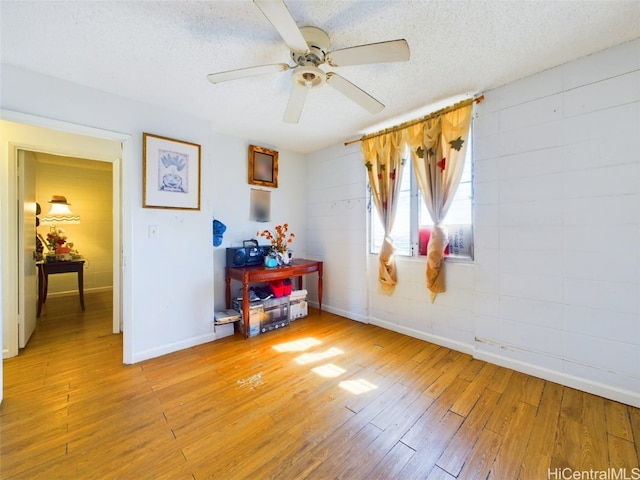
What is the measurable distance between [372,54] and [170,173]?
6.79 ft

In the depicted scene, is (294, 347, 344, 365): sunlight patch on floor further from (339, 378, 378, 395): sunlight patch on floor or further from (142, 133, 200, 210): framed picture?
(142, 133, 200, 210): framed picture

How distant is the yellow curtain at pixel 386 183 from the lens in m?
2.85

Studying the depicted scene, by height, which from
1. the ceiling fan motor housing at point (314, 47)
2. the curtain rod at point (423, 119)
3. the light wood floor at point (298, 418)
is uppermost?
the curtain rod at point (423, 119)

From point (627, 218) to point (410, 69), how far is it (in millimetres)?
1766

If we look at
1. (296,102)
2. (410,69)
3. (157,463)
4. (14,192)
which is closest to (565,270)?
(410,69)

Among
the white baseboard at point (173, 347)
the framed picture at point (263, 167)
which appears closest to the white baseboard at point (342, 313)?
the white baseboard at point (173, 347)

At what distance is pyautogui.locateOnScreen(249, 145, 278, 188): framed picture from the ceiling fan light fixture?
1.93m

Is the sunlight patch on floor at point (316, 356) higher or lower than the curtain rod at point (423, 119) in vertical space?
lower

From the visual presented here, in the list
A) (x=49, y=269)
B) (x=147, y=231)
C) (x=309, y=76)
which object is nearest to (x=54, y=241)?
(x=49, y=269)

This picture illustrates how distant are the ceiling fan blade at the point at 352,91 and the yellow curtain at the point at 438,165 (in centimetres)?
96

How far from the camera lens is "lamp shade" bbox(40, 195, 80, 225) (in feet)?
13.8

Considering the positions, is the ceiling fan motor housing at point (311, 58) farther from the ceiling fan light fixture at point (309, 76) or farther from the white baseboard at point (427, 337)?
the white baseboard at point (427, 337)

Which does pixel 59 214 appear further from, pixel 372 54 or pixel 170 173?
pixel 372 54

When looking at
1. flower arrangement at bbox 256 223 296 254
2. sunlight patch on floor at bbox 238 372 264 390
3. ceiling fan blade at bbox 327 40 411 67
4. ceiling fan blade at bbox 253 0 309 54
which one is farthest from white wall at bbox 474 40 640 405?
flower arrangement at bbox 256 223 296 254
